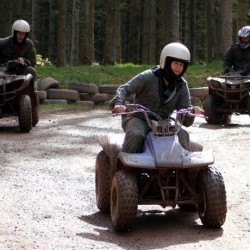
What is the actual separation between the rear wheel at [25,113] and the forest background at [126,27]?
380 inches

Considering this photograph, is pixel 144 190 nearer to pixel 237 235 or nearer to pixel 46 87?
pixel 237 235

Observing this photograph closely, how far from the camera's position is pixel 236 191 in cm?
756

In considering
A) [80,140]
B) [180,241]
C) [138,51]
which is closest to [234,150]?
[80,140]

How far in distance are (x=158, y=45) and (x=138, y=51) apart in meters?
3.48

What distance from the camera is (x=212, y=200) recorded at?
5902 millimetres

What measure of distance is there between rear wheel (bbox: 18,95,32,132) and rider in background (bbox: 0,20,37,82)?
65 cm

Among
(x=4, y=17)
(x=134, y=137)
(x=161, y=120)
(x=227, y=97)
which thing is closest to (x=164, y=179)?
(x=134, y=137)

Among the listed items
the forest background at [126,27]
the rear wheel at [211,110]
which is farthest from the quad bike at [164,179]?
the forest background at [126,27]

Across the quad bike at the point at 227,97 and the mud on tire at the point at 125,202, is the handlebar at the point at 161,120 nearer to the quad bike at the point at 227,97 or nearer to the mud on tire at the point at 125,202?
the mud on tire at the point at 125,202

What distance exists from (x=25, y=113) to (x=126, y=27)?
34.7 m

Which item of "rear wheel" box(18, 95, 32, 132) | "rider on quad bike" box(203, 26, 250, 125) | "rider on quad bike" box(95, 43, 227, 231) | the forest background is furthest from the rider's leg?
the forest background

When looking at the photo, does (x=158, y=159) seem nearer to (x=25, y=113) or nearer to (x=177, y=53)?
(x=177, y=53)

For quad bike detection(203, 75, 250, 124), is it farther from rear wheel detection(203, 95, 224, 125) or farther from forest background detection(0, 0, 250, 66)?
forest background detection(0, 0, 250, 66)

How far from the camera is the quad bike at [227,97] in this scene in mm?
13383
